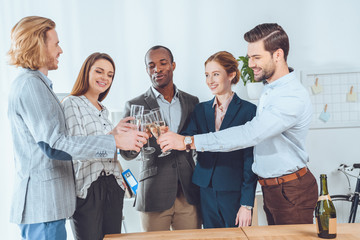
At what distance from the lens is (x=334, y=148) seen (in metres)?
3.35

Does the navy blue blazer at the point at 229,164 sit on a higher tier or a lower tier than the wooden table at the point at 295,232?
higher

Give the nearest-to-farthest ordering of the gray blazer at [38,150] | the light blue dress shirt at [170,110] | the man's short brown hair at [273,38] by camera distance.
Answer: the gray blazer at [38,150] → the man's short brown hair at [273,38] → the light blue dress shirt at [170,110]

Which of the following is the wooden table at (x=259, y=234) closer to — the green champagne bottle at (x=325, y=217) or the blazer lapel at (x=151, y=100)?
the green champagne bottle at (x=325, y=217)

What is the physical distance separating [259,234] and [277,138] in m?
0.62

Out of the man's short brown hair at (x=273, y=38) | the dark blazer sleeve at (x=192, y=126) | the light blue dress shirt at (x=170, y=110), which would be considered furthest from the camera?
the light blue dress shirt at (x=170, y=110)

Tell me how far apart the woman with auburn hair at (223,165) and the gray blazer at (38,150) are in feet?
2.56

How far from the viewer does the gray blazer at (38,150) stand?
150cm

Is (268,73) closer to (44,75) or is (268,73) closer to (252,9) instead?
(44,75)

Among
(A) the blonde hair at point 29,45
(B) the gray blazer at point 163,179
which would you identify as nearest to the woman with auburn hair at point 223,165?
(B) the gray blazer at point 163,179

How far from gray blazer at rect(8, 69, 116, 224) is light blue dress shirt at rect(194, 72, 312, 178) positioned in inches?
29.2

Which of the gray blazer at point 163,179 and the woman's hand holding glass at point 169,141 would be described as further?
the gray blazer at point 163,179

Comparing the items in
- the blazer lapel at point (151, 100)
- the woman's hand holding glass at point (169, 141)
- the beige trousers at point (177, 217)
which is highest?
the blazer lapel at point (151, 100)

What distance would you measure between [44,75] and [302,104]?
1333 millimetres

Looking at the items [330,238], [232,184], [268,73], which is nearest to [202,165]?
[232,184]
